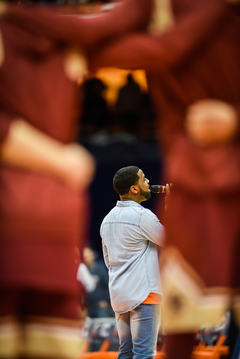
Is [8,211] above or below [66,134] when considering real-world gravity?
below

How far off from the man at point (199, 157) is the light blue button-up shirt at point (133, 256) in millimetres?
279

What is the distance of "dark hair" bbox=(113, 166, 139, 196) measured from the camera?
157 cm

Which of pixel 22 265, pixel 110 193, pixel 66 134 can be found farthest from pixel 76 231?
pixel 110 193

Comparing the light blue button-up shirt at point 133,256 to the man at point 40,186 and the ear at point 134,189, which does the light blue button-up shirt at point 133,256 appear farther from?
the man at point 40,186

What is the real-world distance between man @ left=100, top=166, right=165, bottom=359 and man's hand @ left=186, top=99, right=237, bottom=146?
424mm

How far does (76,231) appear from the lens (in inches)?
45.0

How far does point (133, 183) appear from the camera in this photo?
158cm

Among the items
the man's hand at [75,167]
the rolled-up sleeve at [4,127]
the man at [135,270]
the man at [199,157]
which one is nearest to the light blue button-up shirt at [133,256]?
the man at [135,270]

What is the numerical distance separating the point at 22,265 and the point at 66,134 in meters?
0.40

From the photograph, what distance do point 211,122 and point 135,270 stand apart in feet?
2.08

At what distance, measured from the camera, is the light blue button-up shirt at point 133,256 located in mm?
1469

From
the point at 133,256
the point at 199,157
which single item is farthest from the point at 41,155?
the point at 133,256

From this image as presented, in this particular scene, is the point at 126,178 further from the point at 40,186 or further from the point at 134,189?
the point at 40,186

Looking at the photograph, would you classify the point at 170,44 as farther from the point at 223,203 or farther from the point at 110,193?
the point at 110,193
